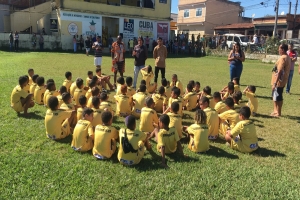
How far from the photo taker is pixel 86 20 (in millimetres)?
28844

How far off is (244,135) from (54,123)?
3938 mm

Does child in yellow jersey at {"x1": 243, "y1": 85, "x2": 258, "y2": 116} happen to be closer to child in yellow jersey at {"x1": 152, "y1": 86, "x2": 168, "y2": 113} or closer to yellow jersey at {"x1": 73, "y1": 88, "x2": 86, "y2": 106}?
child in yellow jersey at {"x1": 152, "y1": 86, "x2": 168, "y2": 113}

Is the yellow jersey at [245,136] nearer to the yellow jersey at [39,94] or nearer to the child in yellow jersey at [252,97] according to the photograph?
the child in yellow jersey at [252,97]

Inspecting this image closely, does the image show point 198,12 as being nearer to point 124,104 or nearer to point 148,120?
point 124,104

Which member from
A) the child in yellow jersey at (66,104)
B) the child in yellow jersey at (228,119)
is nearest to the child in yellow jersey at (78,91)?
the child in yellow jersey at (66,104)

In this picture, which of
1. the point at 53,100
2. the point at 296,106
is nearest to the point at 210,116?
the point at 53,100

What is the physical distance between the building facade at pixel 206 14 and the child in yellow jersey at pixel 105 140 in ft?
148

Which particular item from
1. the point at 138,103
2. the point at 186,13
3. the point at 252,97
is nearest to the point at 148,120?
the point at 138,103

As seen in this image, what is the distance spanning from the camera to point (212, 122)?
5863 mm

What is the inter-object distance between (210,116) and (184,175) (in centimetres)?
186

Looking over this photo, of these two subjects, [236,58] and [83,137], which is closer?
[83,137]

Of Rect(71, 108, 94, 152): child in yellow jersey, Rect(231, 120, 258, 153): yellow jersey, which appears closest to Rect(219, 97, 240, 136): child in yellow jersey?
Rect(231, 120, 258, 153): yellow jersey

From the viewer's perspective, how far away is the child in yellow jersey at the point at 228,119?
19.4ft

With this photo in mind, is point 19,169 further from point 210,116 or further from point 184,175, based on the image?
point 210,116
